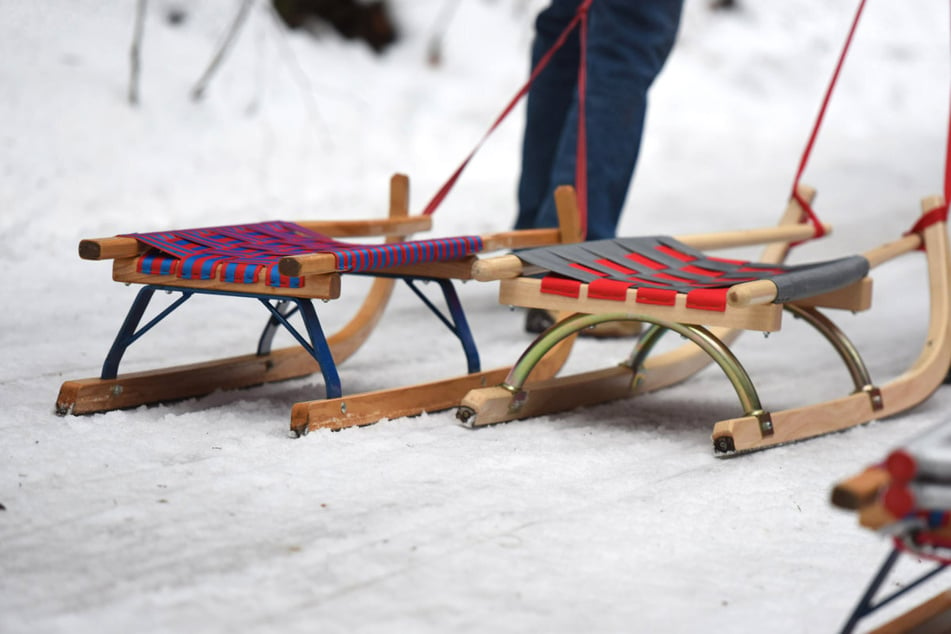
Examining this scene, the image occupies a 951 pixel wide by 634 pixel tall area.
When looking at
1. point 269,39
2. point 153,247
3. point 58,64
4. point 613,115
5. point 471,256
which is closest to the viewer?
point 153,247

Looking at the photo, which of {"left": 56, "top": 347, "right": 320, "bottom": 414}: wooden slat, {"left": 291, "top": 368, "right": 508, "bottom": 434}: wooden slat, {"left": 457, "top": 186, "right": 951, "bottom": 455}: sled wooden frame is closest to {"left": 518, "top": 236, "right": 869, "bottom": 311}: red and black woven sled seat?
{"left": 457, "top": 186, "right": 951, "bottom": 455}: sled wooden frame

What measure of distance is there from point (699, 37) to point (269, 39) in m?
2.67

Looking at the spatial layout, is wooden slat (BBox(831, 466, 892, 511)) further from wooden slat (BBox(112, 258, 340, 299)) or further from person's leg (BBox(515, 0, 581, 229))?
person's leg (BBox(515, 0, 581, 229))

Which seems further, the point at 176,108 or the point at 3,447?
the point at 176,108

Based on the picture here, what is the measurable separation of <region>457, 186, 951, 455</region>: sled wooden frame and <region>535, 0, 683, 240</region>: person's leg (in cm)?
43

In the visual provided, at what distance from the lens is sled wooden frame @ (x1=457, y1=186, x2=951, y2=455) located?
68.1 inches

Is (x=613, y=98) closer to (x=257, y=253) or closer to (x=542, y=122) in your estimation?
(x=542, y=122)

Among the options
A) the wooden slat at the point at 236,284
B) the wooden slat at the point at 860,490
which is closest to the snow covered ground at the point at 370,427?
the wooden slat at the point at 236,284

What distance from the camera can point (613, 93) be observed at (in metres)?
2.63

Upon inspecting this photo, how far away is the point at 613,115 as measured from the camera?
8.68 feet

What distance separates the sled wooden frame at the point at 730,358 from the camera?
173 cm

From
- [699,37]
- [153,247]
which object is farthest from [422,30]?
[153,247]

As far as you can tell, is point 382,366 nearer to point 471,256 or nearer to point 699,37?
point 471,256

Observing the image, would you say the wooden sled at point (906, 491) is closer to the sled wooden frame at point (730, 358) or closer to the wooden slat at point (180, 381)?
the sled wooden frame at point (730, 358)
